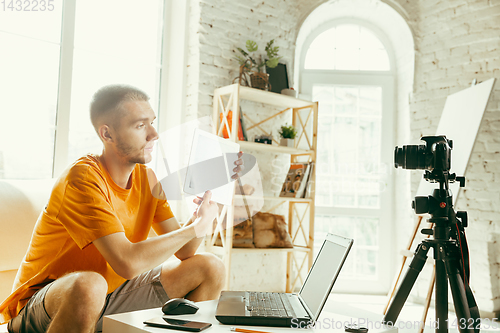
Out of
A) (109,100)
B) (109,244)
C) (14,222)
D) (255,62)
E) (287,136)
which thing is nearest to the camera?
(109,244)

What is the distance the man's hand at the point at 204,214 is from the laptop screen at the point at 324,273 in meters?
0.38

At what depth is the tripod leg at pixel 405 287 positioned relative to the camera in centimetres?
146

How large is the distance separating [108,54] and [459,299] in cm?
254

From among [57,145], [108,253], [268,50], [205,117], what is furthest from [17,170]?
[268,50]

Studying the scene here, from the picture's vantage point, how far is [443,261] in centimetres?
149

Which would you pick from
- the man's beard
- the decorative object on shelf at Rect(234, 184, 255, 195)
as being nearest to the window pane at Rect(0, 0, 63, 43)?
the decorative object on shelf at Rect(234, 184, 255, 195)

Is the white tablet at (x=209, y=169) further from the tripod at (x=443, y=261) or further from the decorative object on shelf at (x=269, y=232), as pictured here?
the decorative object on shelf at (x=269, y=232)

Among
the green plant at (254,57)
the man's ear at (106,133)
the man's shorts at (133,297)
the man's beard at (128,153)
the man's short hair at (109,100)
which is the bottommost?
the man's shorts at (133,297)

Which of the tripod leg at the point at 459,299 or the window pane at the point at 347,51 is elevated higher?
the window pane at the point at 347,51

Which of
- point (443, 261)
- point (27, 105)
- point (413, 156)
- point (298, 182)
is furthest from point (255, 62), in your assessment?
point (443, 261)

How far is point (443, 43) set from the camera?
3.21m

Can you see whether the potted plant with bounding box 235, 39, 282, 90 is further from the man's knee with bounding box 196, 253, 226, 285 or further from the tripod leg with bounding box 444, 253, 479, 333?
the tripod leg with bounding box 444, 253, 479, 333

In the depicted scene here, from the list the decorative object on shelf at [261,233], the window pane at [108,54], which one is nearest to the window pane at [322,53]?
the window pane at [108,54]

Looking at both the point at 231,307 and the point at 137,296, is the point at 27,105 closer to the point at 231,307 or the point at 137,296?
the point at 137,296
